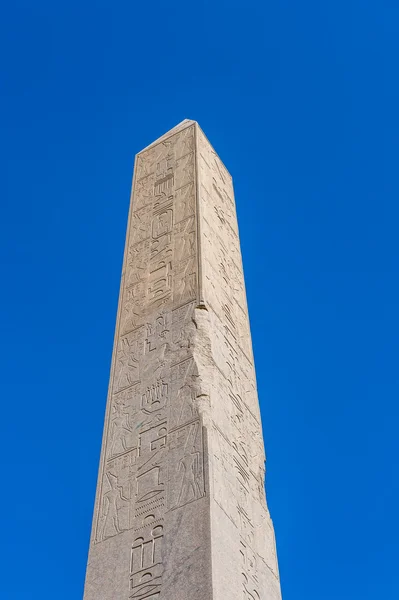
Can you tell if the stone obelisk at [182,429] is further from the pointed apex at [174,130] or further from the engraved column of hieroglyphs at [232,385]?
the pointed apex at [174,130]

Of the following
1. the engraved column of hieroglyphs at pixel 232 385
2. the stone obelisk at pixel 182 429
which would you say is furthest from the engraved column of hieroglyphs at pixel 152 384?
the engraved column of hieroglyphs at pixel 232 385

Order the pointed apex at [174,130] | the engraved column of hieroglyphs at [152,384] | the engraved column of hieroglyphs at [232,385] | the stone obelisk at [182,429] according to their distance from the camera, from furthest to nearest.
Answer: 1. the pointed apex at [174,130]
2. the engraved column of hieroglyphs at [232,385]
3. the engraved column of hieroglyphs at [152,384]
4. the stone obelisk at [182,429]

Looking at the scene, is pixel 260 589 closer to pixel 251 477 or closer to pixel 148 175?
pixel 251 477

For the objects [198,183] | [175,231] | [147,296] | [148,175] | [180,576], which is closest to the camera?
[180,576]

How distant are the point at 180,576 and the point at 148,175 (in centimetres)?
492

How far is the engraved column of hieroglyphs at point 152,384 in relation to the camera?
5.14 m

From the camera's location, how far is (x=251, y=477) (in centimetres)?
586

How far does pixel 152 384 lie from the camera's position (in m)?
6.07

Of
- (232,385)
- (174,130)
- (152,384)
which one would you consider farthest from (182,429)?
(174,130)

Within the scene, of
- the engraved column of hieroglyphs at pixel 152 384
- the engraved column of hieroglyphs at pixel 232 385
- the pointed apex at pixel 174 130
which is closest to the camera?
the engraved column of hieroglyphs at pixel 152 384

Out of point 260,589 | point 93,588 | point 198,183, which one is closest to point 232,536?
point 260,589

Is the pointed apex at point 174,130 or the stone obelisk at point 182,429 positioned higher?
the pointed apex at point 174,130

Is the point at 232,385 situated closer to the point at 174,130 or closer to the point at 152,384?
the point at 152,384

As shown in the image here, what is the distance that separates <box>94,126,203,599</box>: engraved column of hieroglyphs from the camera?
514 cm
